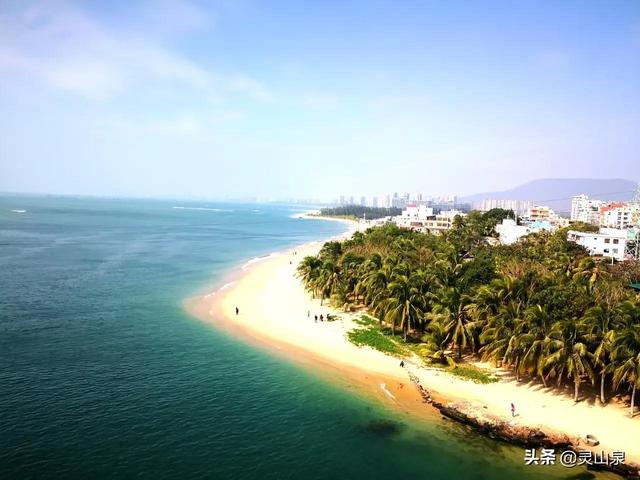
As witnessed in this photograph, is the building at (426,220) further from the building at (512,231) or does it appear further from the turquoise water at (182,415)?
the turquoise water at (182,415)

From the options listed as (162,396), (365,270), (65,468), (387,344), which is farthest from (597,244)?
(65,468)

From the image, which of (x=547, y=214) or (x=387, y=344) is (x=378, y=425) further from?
(x=547, y=214)

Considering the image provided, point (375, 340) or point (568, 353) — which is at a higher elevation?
point (568, 353)

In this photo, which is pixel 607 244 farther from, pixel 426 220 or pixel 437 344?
pixel 426 220

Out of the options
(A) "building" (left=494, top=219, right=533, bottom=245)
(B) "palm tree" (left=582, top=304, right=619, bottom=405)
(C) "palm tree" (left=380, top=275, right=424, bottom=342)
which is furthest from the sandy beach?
(A) "building" (left=494, top=219, right=533, bottom=245)

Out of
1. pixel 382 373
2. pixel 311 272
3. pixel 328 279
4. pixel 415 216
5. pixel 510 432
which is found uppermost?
pixel 415 216

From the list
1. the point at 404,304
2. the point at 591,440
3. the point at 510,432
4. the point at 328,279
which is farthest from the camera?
the point at 328,279

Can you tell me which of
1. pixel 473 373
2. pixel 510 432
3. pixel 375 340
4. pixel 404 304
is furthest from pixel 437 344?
pixel 510 432
